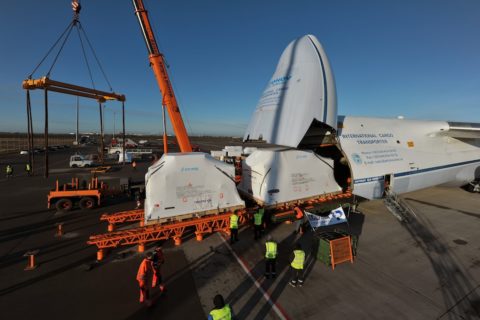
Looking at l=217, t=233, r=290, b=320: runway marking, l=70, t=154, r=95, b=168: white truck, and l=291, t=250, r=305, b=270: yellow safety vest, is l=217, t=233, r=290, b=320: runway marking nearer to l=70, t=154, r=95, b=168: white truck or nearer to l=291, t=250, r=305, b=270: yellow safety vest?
l=291, t=250, r=305, b=270: yellow safety vest

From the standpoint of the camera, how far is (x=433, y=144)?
1617cm

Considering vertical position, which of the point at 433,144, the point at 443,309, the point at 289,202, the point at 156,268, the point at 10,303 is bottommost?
the point at 10,303

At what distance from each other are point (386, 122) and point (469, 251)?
9011 mm

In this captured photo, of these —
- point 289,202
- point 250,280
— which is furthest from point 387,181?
point 250,280

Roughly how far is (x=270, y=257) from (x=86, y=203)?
11738mm

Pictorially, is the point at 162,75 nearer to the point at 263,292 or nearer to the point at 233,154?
the point at 233,154

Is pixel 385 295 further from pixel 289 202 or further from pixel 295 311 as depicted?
pixel 289 202

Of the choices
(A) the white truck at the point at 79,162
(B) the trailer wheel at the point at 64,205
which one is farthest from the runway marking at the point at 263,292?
(A) the white truck at the point at 79,162

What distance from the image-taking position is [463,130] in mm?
15320

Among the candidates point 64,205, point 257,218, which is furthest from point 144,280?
point 64,205

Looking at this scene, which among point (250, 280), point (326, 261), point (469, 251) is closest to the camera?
point (250, 280)

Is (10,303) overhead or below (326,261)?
below

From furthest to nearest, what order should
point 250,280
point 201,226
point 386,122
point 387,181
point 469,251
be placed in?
point 386,122, point 387,181, point 201,226, point 469,251, point 250,280

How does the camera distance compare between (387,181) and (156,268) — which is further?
(387,181)
